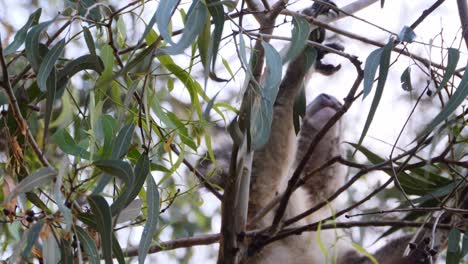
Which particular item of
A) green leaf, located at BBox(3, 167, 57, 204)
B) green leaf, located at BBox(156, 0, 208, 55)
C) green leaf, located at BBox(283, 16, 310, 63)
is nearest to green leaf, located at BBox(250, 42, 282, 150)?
green leaf, located at BBox(283, 16, 310, 63)

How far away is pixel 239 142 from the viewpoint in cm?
153

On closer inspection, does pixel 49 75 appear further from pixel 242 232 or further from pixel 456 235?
pixel 456 235

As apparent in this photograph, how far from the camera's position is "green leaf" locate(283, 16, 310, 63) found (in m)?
1.40

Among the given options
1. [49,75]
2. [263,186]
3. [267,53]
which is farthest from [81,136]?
[263,186]

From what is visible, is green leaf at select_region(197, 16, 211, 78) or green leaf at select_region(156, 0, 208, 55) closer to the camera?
green leaf at select_region(156, 0, 208, 55)

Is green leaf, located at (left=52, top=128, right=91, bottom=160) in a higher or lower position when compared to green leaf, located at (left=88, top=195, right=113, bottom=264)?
higher

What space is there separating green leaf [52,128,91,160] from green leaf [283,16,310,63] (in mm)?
446

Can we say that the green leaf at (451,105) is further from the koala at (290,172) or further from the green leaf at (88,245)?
the koala at (290,172)

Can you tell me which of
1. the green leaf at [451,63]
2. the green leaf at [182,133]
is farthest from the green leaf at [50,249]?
the green leaf at [451,63]

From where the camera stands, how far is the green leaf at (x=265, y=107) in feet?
4.40

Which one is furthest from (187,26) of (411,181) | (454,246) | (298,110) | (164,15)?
(411,181)

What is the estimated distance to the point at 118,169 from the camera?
1.26m

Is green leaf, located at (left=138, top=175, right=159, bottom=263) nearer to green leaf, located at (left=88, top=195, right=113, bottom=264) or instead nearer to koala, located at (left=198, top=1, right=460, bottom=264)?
green leaf, located at (left=88, top=195, right=113, bottom=264)

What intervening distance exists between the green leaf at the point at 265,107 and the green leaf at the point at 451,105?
28 centimetres
